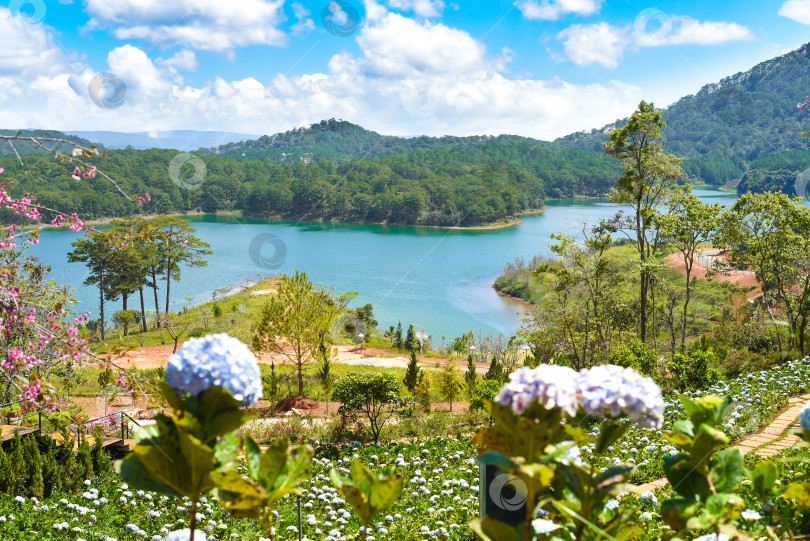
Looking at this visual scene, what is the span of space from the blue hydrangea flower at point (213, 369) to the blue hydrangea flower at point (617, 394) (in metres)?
0.76

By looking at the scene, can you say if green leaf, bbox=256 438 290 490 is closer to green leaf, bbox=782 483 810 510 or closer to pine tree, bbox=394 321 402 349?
green leaf, bbox=782 483 810 510

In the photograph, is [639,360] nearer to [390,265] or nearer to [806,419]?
[806,419]

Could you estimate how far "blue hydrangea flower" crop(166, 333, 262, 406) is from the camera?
1.22m

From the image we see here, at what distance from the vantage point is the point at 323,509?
5945mm

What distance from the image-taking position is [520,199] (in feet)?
263

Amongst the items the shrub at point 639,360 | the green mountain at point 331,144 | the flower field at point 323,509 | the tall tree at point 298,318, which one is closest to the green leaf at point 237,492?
the flower field at point 323,509

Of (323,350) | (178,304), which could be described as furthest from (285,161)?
(323,350)

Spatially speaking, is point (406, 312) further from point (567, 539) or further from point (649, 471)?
point (567, 539)

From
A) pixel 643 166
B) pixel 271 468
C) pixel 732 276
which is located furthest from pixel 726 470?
pixel 732 276

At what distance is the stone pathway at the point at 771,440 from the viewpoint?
525 centimetres

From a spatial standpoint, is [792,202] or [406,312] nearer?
[792,202]

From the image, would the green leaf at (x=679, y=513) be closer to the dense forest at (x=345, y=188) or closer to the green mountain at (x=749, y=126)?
the dense forest at (x=345, y=188)

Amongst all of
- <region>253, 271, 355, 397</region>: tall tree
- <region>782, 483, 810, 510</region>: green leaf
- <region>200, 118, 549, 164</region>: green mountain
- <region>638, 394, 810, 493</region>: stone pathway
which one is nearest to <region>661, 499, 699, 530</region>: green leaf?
<region>782, 483, 810, 510</region>: green leaf

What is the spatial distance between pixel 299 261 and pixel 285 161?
3677 inches
